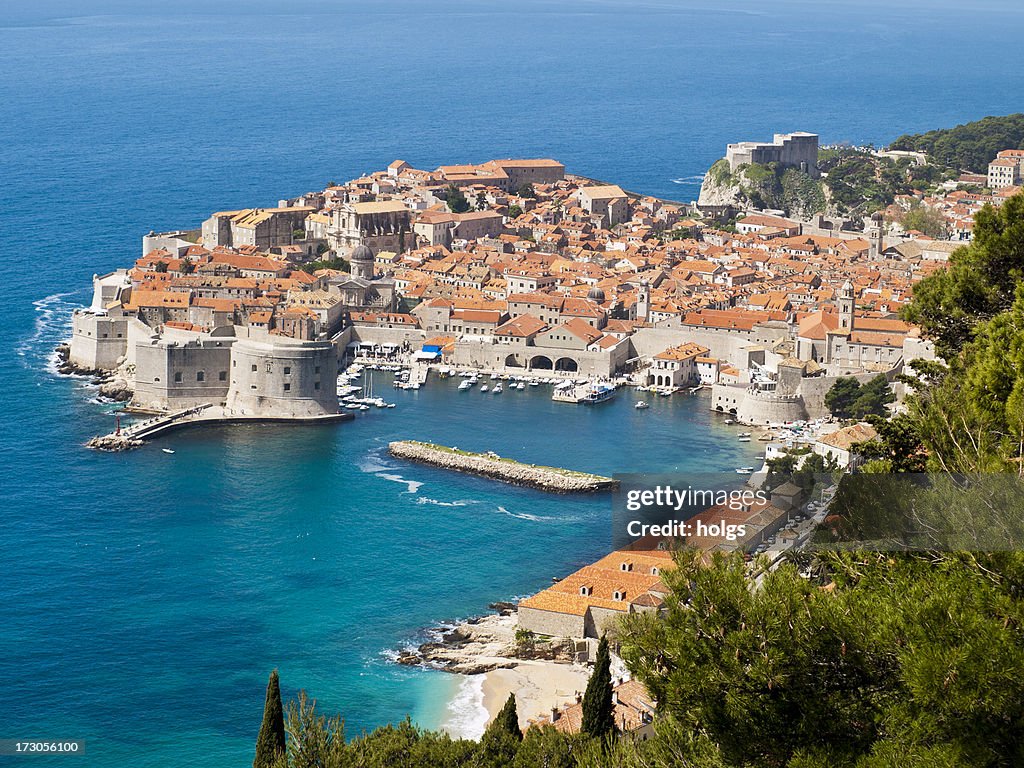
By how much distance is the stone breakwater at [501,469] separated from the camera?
78.2 feet

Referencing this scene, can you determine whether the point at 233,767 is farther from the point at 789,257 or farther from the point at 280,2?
the point at 280,2

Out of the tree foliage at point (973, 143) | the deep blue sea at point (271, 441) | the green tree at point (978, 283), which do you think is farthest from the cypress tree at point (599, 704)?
the tree foliage at point (973, 143)

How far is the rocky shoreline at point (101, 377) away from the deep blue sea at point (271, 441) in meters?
0.40

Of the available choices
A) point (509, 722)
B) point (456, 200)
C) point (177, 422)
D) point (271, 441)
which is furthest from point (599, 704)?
point (456, 200)

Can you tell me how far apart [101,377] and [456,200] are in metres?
16.6

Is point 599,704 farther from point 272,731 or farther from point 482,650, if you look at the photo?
point 482,650

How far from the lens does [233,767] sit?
1490 centimetres

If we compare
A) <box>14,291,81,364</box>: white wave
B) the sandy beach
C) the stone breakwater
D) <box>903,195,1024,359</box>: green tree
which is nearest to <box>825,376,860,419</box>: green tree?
the stone breakwater

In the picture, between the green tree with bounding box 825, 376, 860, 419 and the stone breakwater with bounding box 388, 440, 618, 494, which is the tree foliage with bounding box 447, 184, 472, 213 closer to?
the green tree with bounding box 825, 376, 860, 419

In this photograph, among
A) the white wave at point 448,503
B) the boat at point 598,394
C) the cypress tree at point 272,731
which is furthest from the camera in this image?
the boat at point 598,394

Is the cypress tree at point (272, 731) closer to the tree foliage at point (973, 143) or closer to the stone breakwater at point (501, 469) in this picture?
the stone breakwater at point (501, 469)

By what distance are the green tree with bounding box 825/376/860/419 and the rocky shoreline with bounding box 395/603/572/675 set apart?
11.4 metres

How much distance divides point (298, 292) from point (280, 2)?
516 ft

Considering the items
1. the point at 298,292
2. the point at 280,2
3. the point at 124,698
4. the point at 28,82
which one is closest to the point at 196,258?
the point at 298,292
